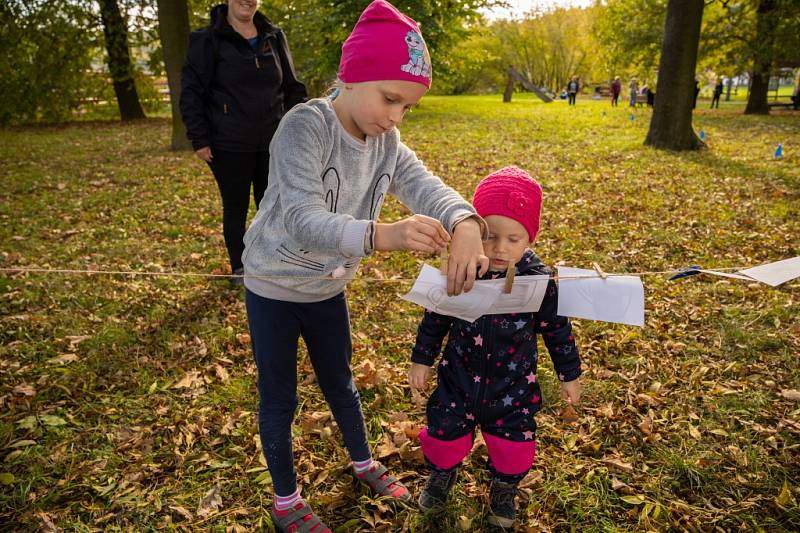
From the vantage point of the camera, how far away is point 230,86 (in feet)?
13.5

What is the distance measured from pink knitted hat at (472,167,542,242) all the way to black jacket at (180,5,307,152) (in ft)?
8.84

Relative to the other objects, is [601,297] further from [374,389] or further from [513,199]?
[374,389]

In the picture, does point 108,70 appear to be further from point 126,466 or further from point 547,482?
point 547,482

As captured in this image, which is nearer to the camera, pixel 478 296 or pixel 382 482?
pixel 478 296

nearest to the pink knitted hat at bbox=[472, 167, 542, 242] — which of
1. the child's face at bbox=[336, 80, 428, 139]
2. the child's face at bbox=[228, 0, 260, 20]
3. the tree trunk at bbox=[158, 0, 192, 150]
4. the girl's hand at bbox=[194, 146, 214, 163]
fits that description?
the child's face at bbox=[336, 80, 428, 139]

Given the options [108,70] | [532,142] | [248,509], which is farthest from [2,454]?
[108,70]

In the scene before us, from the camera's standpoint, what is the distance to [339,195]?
1.97 meters

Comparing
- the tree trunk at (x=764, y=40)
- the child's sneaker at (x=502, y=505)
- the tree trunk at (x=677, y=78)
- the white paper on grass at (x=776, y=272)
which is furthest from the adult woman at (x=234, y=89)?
the tree trunk at (x=764, y=40)

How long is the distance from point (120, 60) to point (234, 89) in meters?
20.8

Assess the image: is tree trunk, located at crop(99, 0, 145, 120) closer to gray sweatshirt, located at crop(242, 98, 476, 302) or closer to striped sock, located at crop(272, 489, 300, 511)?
gray sweatshirt, located at crop(242, 98, 476, 302)

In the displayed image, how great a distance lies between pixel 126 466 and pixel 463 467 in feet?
6.47

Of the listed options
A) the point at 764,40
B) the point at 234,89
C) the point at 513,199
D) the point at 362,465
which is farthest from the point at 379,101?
the point at 764,40

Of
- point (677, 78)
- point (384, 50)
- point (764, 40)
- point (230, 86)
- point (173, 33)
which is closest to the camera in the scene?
point (384, 50)

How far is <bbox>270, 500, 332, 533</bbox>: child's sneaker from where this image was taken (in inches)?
96.3
